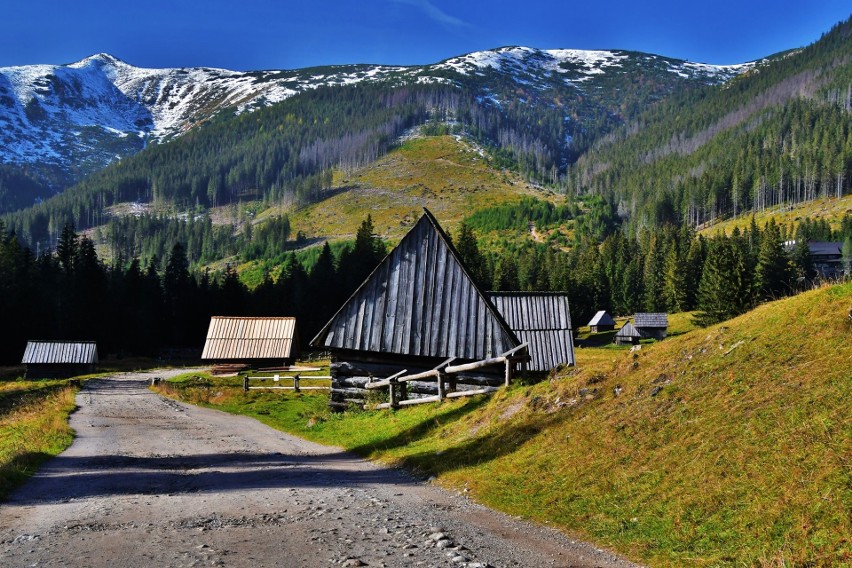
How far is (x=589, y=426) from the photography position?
12.4 meters

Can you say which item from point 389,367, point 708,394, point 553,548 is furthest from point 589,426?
point 389,367

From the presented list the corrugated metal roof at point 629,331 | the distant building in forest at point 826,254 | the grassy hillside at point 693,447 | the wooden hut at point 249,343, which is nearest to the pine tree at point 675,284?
the corrugated metal roof at point 629,331

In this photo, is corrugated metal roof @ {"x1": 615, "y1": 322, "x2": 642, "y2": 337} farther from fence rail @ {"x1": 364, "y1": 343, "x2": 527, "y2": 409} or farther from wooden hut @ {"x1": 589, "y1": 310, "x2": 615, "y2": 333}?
fence rail @ {"x1": 364, "y1": 343, "x2": 527, "y2": 409}

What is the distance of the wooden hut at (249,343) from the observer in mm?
64375

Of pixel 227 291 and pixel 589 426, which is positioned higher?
pixel 227 291

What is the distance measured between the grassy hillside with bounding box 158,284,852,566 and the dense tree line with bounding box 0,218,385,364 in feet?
268

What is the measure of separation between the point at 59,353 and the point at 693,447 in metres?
74.2

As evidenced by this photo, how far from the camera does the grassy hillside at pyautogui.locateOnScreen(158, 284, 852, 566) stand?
7.27m

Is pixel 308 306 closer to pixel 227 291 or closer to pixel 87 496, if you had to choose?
pixel 227 291

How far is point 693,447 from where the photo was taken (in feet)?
31.4

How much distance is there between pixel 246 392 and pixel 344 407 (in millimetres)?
17226

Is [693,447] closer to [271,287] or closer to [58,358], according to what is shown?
[58,358]

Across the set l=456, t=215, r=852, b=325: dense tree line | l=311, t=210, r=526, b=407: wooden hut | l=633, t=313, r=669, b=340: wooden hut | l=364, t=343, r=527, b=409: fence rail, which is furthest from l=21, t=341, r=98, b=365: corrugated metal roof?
l=633, t=313, r=669, b=340: wooden hut

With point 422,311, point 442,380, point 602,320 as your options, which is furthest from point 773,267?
point 442,380
